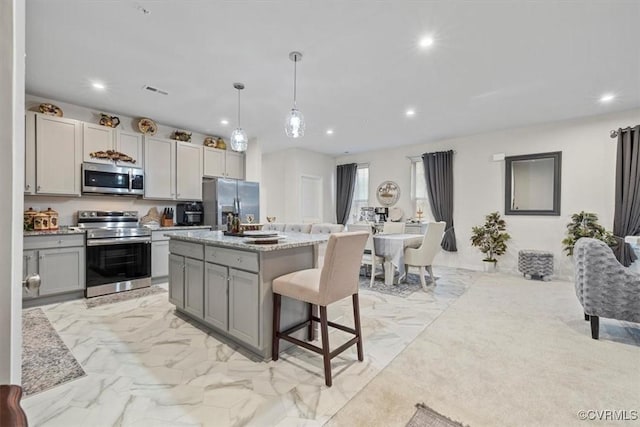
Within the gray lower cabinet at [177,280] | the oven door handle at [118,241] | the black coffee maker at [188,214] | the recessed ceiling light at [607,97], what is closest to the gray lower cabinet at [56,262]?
the oven door handle at [118,241]

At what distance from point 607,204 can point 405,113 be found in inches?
135

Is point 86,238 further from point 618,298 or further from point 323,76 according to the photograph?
point 618,298

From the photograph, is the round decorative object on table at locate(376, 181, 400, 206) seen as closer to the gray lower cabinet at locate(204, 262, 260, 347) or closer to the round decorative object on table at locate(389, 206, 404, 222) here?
the round decorative object on table at locate(389, 206, 404, 222)

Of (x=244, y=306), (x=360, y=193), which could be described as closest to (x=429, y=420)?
(x=244, y=306)

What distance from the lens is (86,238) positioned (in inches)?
143

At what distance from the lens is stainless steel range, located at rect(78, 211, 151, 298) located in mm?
3691

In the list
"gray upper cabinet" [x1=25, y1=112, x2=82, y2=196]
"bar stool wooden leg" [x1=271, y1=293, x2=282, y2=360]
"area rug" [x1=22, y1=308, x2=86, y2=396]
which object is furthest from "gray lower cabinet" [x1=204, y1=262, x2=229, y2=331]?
"gray upper cabinet" [x1=25, y1=112, x2=82, y2=196]

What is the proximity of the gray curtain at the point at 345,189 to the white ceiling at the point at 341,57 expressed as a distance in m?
2.97

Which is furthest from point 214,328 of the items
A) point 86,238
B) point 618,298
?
point 618,298

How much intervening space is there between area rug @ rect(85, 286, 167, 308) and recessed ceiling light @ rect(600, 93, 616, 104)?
21.4 ft

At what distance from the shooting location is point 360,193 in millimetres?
7680

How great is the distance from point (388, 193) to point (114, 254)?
5.52 m

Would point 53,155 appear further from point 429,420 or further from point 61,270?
point 429,420

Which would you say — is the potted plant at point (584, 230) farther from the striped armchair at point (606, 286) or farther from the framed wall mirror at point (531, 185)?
the striped armchair at point (606, 286)
